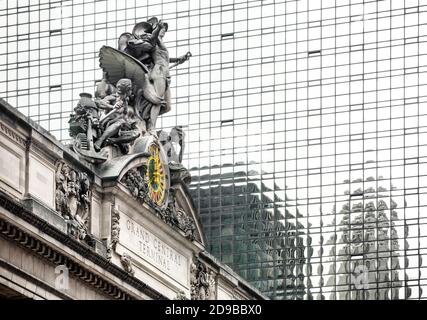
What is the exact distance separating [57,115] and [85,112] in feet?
182

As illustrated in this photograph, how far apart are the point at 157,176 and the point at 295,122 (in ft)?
163

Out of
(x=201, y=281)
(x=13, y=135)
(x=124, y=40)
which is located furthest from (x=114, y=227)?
(x=201, y=281)

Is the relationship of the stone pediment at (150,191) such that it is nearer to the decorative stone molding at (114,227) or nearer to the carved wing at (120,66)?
the decorative stone molding at (114,227)

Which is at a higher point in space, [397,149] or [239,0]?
[239,0]

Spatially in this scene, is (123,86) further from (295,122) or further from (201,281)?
(295,122)

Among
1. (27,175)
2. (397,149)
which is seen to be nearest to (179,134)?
(27,175)

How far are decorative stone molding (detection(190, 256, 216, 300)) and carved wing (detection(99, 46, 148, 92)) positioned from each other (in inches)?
375

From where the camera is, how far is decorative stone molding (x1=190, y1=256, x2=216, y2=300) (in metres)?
91.9

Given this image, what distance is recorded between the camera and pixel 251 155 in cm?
13650

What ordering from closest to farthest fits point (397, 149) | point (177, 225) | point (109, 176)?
point (109, 176) < point (177, 225) < point (397, 149)

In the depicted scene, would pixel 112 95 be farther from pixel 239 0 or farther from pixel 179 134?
pixel 239 0

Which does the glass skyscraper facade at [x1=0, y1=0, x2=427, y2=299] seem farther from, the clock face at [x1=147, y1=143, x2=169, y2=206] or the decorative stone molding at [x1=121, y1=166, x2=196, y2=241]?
the clock face at [x1=147, y1=143, x2=169, y2=206]

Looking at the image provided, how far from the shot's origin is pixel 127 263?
83.3 m

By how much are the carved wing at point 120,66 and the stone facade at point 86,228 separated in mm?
3826
